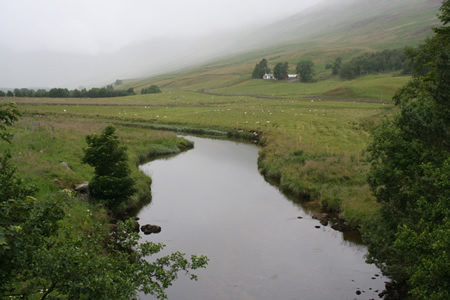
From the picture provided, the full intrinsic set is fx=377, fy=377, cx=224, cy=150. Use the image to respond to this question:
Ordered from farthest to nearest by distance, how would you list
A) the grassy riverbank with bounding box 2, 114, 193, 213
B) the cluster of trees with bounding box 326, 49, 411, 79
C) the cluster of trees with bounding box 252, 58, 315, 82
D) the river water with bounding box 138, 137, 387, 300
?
the cluster of trees with bounding box 252, 58, 315, 82
the cluster of trees with bounding box 326, 49, 411, 79
the grassy riverbank with bounding box 2, 114, 193, 213
the river water with bounding box 138, 137, 387, 300

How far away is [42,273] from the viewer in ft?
29.3

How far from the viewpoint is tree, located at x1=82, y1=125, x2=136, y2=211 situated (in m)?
27.1

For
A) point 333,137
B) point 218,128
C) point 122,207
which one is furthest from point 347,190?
point 218,128

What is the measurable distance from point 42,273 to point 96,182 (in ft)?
62.0

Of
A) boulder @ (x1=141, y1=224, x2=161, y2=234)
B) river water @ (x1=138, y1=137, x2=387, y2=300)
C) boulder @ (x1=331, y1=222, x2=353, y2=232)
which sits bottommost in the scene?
boulder @ (x1=331, y1=222, x2=353, y2=232)

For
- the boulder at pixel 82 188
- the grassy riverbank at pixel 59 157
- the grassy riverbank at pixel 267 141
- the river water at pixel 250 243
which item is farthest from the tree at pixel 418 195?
the boulder at pixel 82 188

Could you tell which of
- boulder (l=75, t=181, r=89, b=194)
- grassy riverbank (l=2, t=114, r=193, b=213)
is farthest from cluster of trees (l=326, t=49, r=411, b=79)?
boulder (l=75, t=181, r=89, b=194)

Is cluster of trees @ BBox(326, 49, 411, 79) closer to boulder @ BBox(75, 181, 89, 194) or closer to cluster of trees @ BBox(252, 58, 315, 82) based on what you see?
cluster of trees @ BBox(252, 58, 315, 82)

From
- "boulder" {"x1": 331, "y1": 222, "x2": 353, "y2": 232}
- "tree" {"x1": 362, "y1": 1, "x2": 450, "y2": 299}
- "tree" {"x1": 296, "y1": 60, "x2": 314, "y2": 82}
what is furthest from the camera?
"tree" {"x1": 296, "y1": 60, "x2": 314, "y2": 82}

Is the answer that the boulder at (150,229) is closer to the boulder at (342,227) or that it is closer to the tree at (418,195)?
the boulder at (342,227)

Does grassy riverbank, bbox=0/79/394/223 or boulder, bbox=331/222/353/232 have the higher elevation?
grassy riverbank, bbox=0/79/394/223

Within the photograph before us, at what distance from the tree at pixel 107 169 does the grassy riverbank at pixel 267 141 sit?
2283 millimetres

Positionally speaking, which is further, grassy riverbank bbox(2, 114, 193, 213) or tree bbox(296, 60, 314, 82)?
tree bbox(296, 60, 314, 82)

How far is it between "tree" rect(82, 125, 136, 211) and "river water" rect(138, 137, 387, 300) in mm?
2793
